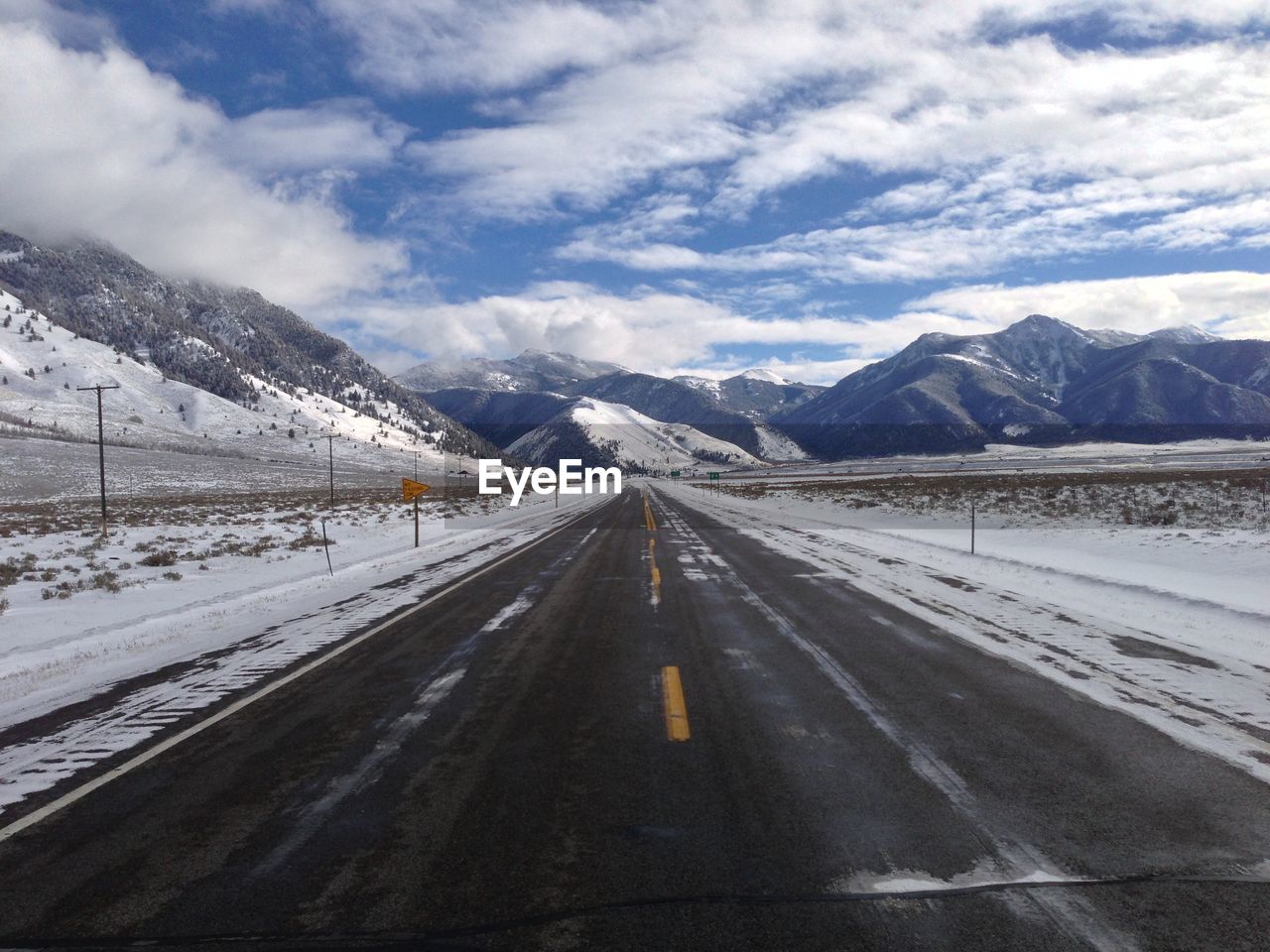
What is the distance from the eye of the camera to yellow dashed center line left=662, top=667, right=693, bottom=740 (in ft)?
18.3

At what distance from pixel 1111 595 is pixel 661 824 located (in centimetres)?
1113

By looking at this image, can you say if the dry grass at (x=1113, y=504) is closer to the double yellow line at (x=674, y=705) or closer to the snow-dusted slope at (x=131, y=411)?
the double yellow line at (x=674, y=705)

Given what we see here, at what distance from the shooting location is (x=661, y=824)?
405 centimetres

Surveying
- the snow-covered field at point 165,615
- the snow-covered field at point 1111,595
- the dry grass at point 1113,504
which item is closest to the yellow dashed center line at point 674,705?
the snow-covered field at point 1111,595

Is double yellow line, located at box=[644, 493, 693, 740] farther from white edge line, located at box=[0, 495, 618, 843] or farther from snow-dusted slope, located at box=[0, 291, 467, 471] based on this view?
snow-dusted slope, located at box=[0, 291, 467, 471]

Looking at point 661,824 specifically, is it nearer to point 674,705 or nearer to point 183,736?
point 674,705

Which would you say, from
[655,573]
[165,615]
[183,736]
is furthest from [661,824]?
[655,573]

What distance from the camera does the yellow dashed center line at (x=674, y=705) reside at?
18.3 feet

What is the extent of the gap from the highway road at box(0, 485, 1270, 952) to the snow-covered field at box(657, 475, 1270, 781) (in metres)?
0.71

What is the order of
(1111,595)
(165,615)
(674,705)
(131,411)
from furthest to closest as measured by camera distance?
1. (131,411)
2. (1111,595)
3. (165,615)
4. (674,705)

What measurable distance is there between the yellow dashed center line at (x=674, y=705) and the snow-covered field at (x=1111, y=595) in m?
3.63

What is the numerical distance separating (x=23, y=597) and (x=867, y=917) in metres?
16.3

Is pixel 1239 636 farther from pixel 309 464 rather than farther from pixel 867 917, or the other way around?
pixel 309 464

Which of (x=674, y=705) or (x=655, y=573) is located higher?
(x=674, y=705)
